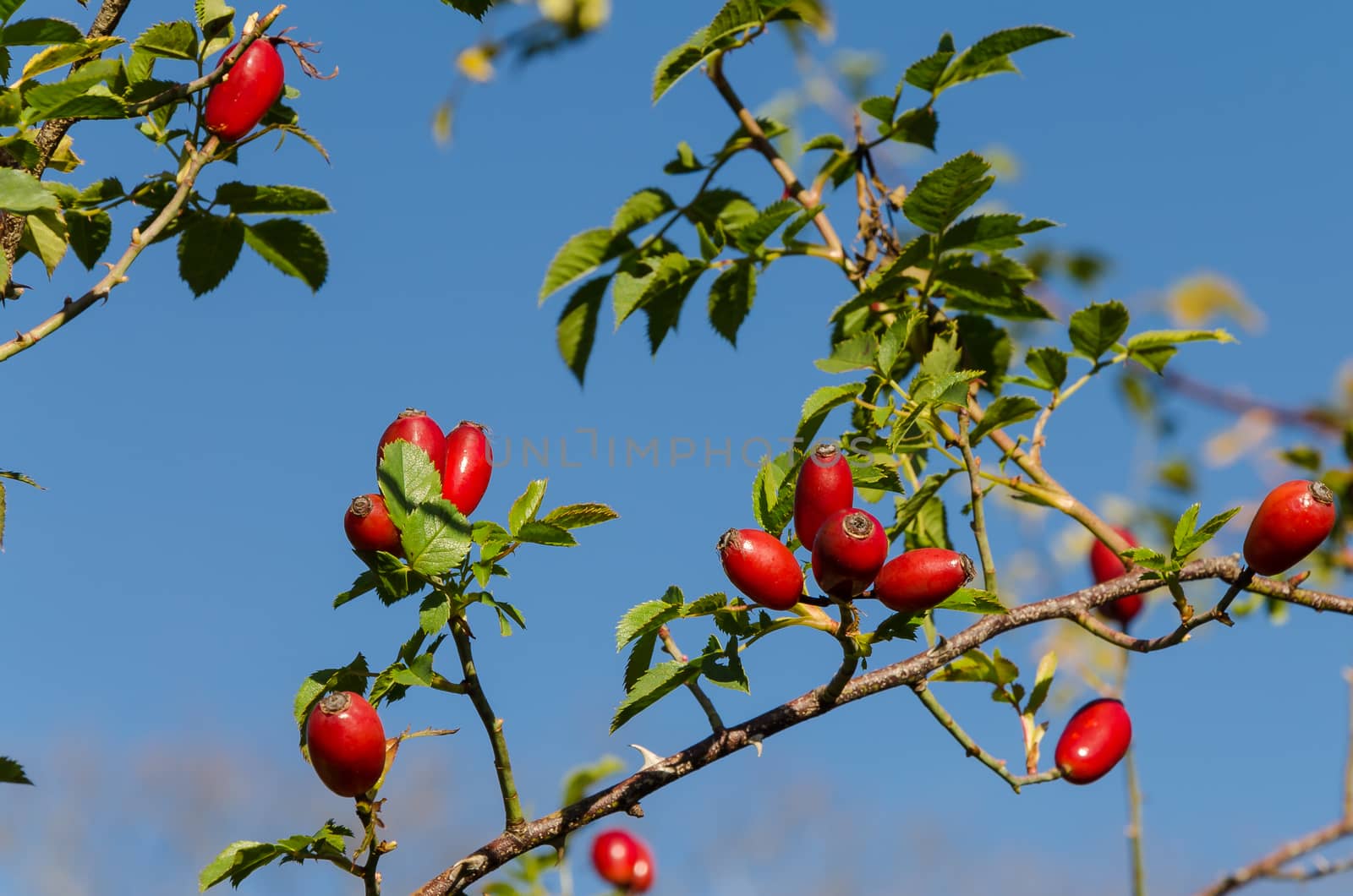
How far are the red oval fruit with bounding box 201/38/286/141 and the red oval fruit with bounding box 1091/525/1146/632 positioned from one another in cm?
202

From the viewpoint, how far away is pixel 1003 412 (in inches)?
105

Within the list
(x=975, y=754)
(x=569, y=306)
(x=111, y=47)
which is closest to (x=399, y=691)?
(x=975, y=754)

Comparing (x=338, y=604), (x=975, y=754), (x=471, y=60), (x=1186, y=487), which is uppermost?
(x=471, y=60)

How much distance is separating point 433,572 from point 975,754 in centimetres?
105

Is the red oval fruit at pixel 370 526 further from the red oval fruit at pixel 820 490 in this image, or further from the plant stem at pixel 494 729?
the red oval fruit at pixel 820 490

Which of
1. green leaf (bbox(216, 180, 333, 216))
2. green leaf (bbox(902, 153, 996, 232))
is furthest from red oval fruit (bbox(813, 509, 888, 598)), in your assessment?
green leaf (bbox(216, 180, 333, 216))

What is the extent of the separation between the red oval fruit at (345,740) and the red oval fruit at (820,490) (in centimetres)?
70

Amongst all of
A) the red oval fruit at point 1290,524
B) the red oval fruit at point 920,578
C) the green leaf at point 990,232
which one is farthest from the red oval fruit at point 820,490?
the green leaf at point 990,232

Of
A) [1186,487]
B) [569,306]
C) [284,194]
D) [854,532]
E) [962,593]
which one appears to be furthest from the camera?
[1186,487]

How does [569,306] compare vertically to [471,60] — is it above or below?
below

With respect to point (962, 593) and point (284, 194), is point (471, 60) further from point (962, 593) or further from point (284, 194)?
point (962, 593)

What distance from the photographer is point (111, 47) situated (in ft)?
7.75

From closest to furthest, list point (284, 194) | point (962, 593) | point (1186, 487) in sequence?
point (962, 593) < point (284, 194) < point (1186, 487)

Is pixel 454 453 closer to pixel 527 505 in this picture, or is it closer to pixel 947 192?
pixel 527 505
